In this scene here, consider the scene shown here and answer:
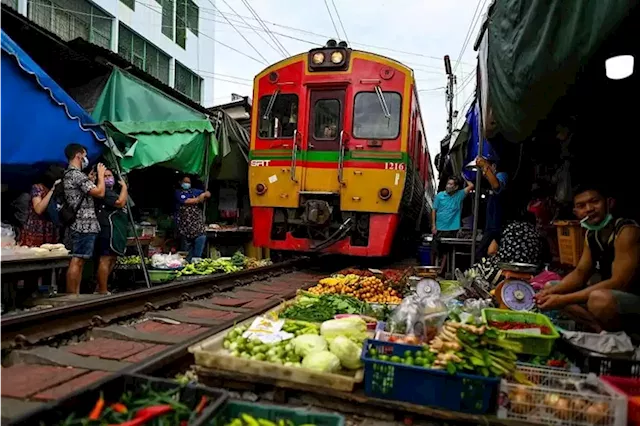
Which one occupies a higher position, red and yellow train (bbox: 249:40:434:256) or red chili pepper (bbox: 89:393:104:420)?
red and yellow train (bbox: 249:40:434:256)

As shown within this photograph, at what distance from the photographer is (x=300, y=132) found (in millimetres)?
7609

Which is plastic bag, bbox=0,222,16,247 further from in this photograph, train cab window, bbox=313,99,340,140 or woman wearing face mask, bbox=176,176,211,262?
train cab window, bbox=313,99,340,140

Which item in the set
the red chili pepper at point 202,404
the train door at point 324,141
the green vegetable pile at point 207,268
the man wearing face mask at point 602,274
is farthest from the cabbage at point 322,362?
the train door at point 324,141

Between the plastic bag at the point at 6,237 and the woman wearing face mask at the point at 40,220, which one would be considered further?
A: the woman wearing face mask at the point at 40,220

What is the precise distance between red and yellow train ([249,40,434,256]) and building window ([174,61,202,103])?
15.2 meters

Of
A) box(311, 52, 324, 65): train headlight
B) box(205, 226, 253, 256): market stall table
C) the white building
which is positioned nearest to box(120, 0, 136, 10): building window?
the white building

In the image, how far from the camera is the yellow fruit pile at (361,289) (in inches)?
204

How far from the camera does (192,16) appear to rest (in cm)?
2239

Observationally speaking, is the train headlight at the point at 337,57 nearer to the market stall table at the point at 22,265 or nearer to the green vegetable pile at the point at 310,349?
the market stall table at the point at 22,265

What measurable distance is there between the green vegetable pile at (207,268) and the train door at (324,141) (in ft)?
6.27

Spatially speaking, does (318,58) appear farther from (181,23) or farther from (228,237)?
(181,23)

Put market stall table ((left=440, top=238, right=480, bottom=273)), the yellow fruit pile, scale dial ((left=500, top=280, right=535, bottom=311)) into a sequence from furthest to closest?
market stall table ((left=440, top=238, right=480, bottom=273)) < the yellow fruit pile < scale dial ((left=500, top=280, right=535, bottom=311))

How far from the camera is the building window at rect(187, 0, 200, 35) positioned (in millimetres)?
21969

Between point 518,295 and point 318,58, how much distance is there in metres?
5.29
